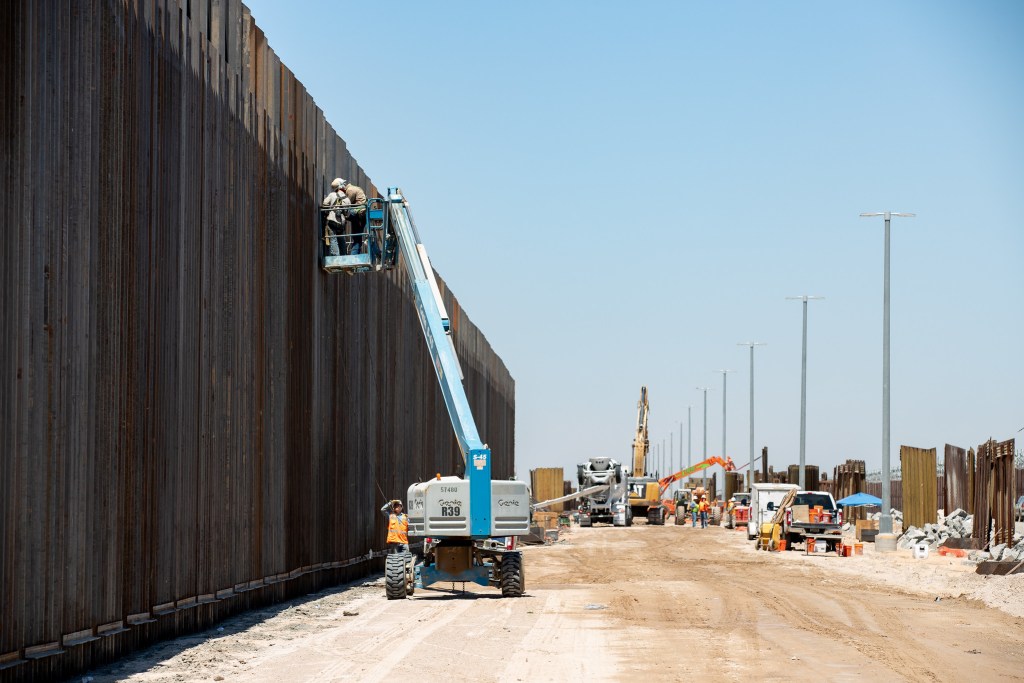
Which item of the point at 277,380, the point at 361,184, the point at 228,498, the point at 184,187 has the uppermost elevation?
the point at 361,184

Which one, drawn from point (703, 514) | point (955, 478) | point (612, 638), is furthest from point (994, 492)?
point (703, 514)

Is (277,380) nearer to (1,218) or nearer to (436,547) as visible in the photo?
(436,547)

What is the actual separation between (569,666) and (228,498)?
671 centimetres

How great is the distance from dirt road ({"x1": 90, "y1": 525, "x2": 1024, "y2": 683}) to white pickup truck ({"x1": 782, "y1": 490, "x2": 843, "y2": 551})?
15.1 m

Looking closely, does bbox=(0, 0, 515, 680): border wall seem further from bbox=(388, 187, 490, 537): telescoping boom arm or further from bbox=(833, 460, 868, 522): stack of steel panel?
bbox=(833, 460, 868, 522): stack of steel panel

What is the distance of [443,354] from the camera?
2652 cm

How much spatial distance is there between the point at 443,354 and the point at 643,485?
165ft

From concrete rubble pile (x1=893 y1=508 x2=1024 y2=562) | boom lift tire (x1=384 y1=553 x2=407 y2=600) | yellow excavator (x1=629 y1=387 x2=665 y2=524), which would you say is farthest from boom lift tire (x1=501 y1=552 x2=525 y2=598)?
yellow excavator (x1=629 y1=387 x2=665 y2=524)

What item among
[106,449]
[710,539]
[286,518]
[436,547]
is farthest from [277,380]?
[710,539]

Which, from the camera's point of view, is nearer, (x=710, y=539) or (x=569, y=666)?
(x=569, y=666)

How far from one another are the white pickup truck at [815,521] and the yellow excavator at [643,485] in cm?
2771

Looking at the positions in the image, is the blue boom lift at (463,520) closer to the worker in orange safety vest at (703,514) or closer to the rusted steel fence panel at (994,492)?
the rusted steel fence panel at (994,492)

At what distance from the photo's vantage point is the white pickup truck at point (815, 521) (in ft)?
145

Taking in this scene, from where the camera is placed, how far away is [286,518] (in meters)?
23.1
